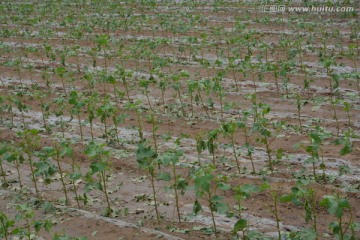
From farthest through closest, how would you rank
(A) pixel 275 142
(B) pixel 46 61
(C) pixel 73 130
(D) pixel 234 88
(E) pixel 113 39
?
(E) pixel 113 39 < (B) pixel 46 61 < (D) pixel 234 88 < (C) pixel 73 130 < (A) pixel 275 142

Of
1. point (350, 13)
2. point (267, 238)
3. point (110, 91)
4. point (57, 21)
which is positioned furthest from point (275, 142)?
point (57, 21)

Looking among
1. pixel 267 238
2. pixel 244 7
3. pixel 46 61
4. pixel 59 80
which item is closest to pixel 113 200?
pixel 267 238

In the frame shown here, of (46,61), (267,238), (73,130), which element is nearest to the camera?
(267,238)

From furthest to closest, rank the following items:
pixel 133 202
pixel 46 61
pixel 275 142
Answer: pixel 46 61 → pixel 275 142 → pixel 133 202

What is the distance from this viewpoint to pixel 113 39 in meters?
14.2

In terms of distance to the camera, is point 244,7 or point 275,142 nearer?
point 275,142

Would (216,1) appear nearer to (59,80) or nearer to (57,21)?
(57,21)

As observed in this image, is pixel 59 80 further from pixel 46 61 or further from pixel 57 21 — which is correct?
pixel 57 21

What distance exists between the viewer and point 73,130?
8.48 m

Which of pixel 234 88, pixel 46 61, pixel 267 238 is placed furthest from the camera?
pixel 46 61

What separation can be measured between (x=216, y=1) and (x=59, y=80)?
9.05 meters

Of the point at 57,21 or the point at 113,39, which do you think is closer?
the point at 113,39

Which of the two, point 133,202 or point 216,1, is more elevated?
point 216,1

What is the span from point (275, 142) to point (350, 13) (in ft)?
28.6
